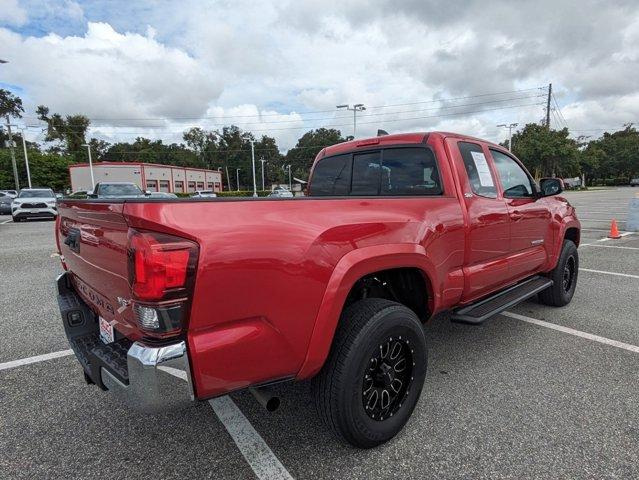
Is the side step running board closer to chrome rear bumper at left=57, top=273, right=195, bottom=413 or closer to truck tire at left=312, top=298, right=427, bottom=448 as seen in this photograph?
truck tire at left=312, top=298, right=427, bottom=448

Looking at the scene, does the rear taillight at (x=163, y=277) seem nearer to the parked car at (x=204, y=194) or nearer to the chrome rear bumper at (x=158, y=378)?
the chrome rear bumper at (x=158, y=378)

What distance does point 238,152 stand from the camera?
101 m

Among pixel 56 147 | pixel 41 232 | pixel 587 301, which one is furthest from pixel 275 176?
pixel 587 301

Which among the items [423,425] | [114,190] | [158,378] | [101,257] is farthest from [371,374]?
[114,190]

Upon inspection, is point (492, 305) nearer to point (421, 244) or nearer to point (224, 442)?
point (421, 244)

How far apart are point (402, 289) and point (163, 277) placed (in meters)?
1.73

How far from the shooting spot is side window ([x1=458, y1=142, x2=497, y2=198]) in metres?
3.21

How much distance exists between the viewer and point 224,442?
7.54ft

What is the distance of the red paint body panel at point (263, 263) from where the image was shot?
1636mm

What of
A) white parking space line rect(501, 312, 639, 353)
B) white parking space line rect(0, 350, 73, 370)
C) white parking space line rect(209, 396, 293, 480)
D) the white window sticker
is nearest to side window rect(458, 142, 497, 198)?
the white window sticker

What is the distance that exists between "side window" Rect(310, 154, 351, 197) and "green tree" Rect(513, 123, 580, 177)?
5710cm

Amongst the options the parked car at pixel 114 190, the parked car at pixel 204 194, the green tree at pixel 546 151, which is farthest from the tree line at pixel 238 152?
the parked car at pixel 114 190

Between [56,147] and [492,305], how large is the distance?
93.7 meters

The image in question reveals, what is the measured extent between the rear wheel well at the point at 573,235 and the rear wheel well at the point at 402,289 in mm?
3038
